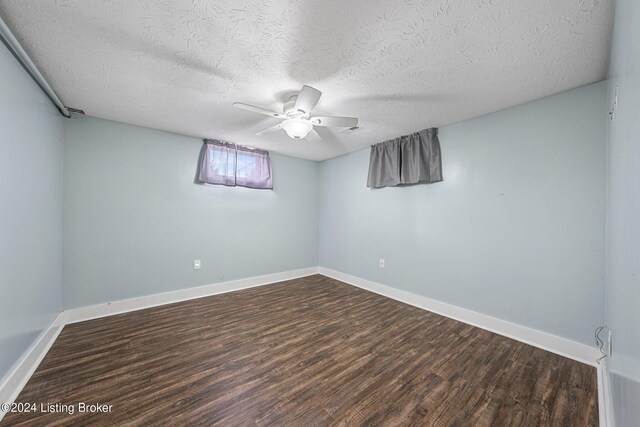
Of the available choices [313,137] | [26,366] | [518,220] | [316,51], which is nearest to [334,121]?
[316,51]

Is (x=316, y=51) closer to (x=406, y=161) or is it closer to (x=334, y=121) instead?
(x=334, y=121)

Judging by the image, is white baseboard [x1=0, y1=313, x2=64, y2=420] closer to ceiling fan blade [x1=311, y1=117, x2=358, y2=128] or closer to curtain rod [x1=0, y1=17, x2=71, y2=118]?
curtain rod [x1=0, y1=17, x2=71, y2=118]

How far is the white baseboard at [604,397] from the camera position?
1.34m

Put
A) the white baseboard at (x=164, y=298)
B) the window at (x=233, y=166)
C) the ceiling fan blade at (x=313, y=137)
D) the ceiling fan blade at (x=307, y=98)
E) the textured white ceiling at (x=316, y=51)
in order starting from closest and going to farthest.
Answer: the textured white ceiling at (x=316, y=51) < the ceiling fan blade at (x=307, y=98) < the white baseboard at (x=164, y=298) < the ceiling fan blade at (x=313, y=137) < the window at (x=233, y=166)

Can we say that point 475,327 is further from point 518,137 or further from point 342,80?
point 342,80

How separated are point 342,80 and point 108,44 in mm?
1616

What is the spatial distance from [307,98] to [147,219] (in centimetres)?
262

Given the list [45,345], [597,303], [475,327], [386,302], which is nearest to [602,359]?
[597,303]

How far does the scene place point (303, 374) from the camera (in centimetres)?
174

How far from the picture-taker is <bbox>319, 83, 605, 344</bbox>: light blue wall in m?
1.94

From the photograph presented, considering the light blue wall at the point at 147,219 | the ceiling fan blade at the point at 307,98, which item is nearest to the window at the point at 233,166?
the light blue wall at the point at 147,219

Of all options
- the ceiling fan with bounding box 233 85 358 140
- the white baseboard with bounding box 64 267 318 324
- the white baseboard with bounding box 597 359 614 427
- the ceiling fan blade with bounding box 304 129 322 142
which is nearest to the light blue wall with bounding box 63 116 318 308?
the white baseboard with bounding box 64 267 318 324

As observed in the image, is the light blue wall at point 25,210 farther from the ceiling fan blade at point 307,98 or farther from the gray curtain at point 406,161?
the gray curtain at point 406,161

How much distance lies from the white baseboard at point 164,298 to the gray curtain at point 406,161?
239cm
